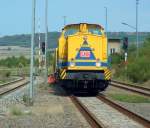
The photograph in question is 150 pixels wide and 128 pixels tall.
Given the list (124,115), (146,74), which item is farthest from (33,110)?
(146,74)

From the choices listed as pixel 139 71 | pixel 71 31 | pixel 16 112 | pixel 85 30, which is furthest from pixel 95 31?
pixel 139 71

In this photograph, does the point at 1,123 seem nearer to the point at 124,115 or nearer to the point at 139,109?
the point at 124,115

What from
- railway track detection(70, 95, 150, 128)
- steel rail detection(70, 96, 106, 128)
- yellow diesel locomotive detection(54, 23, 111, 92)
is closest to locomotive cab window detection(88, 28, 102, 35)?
yellow diesel locomotive detection(54, 23, 111, 92)

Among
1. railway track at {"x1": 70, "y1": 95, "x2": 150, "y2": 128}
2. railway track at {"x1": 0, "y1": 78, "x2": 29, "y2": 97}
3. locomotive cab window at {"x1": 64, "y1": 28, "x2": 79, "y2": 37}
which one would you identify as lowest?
railway track at {"x1": 0, "y1": 78, "x2": 29, "y2": 97}

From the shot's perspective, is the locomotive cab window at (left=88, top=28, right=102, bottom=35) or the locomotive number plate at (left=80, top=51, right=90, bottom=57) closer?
the locomotive number plate at (left=80, top=51, right=90, bottom=57)

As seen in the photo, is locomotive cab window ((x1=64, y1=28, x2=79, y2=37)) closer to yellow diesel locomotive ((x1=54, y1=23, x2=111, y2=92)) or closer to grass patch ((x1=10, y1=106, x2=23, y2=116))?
yellow diesel locomotive ((x1=54, y1=23, x2=111, y2=92))

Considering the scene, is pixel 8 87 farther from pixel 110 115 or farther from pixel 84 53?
pixel 110 115

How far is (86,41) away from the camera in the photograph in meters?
29.9

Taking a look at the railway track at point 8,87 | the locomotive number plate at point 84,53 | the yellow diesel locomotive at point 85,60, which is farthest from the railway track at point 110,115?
the railway track at point 8,87

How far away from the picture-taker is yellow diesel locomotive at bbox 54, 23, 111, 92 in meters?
29.5

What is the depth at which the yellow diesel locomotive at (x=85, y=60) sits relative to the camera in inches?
1162

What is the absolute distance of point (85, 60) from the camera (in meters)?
29.7

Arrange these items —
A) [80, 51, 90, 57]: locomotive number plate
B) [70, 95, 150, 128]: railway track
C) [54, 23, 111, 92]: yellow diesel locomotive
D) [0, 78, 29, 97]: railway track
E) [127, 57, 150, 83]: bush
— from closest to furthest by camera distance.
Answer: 1. [70, 95, 150, 128]: railway track
2. [54, 23, 111, 92]: yellow diesel locomotive
3. [80, 51, 90, 57]: locomotive number plate
4. [0, 78, 29, 97]: railway track
5. [127, 57, 150, 83]: bush

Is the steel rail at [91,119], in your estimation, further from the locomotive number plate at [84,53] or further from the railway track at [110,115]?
the locomotive number plate at [84,53]
